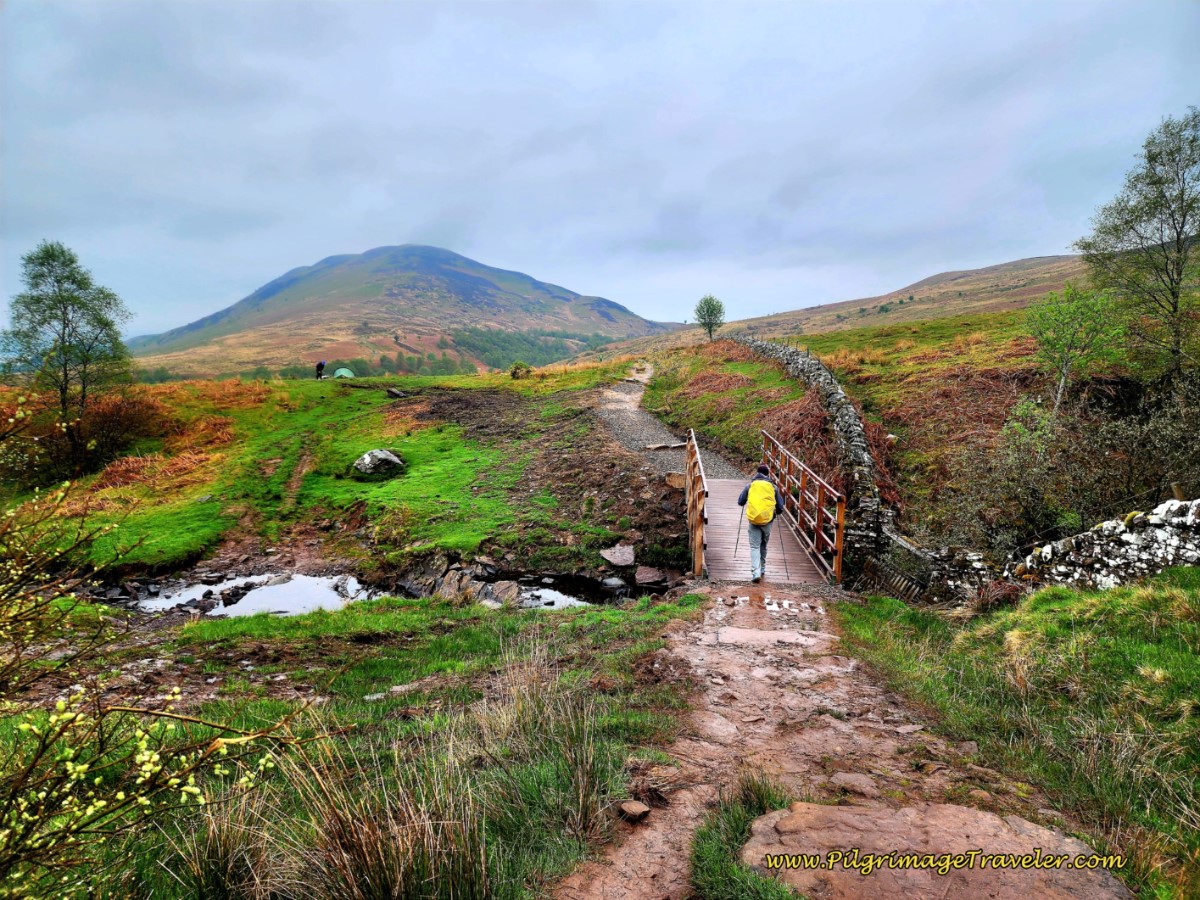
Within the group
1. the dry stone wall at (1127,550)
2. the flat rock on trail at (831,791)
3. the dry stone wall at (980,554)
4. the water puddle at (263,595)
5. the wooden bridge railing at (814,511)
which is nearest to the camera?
the flat rock on trail at (831,791)

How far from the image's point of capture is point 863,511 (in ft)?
37.0

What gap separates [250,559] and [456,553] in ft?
23.0

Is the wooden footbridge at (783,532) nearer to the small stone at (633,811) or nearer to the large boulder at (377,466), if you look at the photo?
the small stone at (633,811)

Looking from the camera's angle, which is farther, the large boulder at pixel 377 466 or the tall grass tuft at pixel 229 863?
the large boulder at pixel 377 466

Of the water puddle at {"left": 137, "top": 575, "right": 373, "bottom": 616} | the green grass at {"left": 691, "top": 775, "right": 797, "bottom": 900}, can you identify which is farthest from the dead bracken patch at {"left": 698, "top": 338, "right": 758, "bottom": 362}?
the green grass at {"left": 691, "top": 775, "right": 797, "bottom": 900}

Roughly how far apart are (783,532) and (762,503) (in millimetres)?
3805

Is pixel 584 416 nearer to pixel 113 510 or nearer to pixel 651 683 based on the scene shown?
pixel 113 510

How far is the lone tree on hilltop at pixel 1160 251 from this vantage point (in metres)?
17.5

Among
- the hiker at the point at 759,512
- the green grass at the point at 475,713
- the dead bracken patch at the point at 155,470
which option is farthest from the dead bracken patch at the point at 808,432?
the dead bracken patch at the point at 155,470

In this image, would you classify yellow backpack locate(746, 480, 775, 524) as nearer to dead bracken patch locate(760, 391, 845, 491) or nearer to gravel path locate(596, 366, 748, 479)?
dead bracken patch locate(760, 391, 845, 491)

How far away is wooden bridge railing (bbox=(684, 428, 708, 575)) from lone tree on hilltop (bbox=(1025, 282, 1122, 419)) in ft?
37.4

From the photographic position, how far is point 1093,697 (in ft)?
16.5

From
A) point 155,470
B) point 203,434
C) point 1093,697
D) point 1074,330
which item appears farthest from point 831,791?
point 203,434

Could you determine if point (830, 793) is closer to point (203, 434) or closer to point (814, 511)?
point (814, 511)
